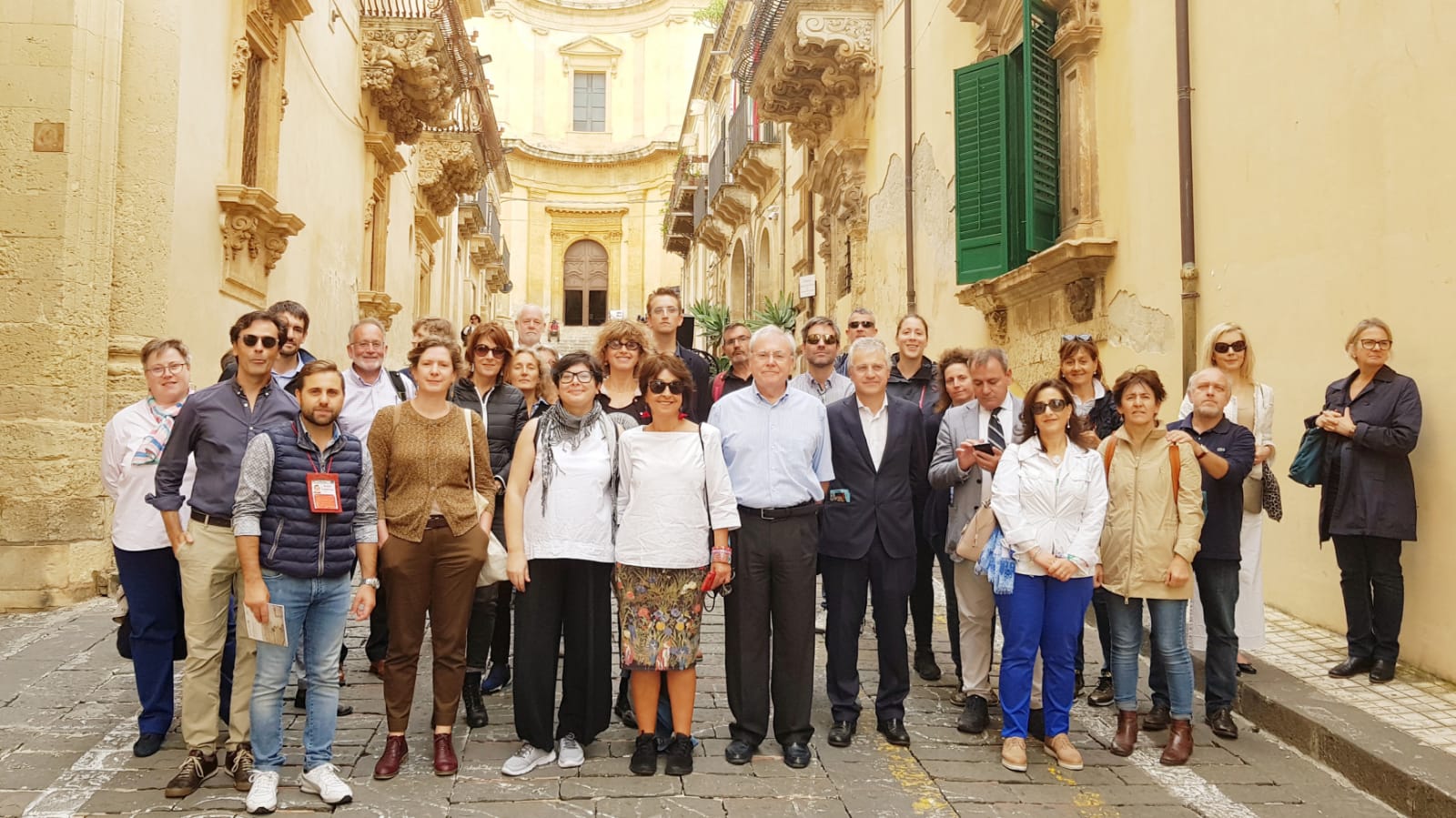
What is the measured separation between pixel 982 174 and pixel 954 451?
5447mm

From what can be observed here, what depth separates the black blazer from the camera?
4.43 metres

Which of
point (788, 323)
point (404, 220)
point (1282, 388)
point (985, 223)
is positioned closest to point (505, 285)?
point (404, 220)

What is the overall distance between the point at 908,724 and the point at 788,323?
36.2 ft

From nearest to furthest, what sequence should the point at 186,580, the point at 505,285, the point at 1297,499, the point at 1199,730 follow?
1. the point at 186,580
2. the point at 1199,730
3. the point at 1297,499
4. the point at 505,285

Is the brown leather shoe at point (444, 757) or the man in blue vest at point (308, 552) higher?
the man in blue vest at point (308, 552)

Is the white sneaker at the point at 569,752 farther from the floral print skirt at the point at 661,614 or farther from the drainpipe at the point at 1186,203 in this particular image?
the drainpipe at the point at 1186,203

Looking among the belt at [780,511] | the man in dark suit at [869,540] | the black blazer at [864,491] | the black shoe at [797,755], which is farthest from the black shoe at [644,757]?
the black blazer at [864,491]

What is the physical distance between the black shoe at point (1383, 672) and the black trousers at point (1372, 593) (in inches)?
1.1

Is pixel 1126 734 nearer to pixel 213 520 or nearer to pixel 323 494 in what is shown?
pixel 323 494

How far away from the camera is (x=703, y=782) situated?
3.95m

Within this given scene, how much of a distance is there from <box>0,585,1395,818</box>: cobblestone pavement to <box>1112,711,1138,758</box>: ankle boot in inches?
2.5

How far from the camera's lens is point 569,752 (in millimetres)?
4129

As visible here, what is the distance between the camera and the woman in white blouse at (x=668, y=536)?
3996mm

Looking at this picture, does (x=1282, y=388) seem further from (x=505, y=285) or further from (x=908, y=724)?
(x=505, y=285)
